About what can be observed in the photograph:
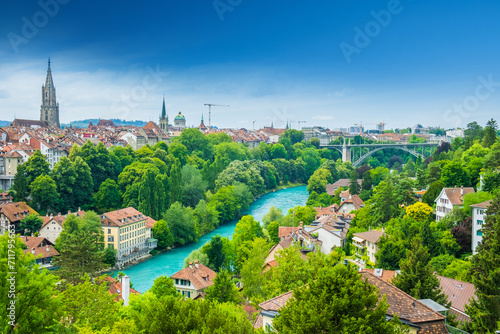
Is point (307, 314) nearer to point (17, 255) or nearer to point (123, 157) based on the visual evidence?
point (17, 255)

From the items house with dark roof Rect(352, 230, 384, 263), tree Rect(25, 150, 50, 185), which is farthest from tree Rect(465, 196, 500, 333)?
tree Rect(25, 150, 50, 185)

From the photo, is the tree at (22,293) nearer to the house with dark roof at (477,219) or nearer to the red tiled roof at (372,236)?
the red tiled roof at (372,236)

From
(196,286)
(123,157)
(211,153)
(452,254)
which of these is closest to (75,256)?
(196,286)

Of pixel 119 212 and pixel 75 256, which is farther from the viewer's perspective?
pixel 119 212

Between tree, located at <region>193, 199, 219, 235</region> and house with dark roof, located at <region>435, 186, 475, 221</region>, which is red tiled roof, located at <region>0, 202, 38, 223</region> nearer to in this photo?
tree, located at <region>193, 199, 219, 235</region>

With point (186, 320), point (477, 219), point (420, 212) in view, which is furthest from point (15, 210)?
point (186, 320)

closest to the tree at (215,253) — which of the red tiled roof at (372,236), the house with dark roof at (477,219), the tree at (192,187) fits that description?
the red tiled roof at (372,236)
